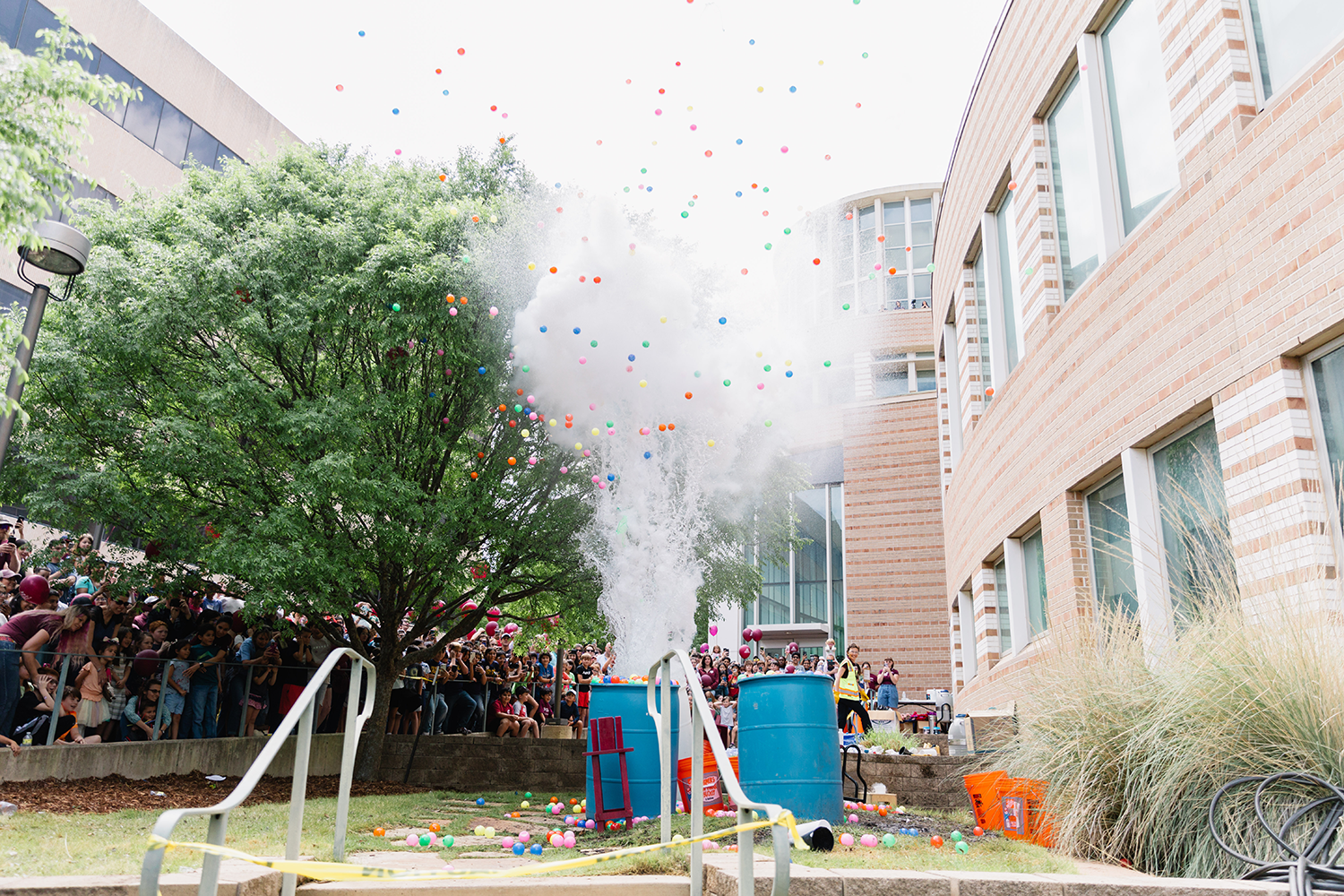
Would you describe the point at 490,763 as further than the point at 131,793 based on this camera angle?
Yes

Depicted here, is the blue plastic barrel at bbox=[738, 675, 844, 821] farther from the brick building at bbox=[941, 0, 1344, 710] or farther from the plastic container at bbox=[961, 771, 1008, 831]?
the brick building at bbox=[941, 0, 1344, 710]

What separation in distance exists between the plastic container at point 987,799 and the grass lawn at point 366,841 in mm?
321

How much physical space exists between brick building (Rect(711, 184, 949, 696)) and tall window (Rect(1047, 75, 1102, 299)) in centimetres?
1013

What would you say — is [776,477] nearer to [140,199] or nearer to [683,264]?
[683,264]

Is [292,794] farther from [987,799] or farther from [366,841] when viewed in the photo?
[987,799]

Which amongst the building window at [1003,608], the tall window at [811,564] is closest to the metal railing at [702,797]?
the building window at [1003,608]

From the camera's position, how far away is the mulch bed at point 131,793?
23.8ft

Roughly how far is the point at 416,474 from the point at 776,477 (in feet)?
17.5

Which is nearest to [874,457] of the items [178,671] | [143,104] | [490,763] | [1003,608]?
[1003,608]

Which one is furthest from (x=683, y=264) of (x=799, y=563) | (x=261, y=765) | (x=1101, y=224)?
(x=799, y=563)

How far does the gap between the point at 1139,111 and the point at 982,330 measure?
17.0 ft

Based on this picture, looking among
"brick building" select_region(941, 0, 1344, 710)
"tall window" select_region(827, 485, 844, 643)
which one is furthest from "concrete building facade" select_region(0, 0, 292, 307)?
"brick building" select_region(941, 0, 1344, 710)

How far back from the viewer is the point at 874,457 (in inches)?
944

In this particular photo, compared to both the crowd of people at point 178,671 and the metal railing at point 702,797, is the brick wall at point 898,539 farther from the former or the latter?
the metal railing at point 702,797
